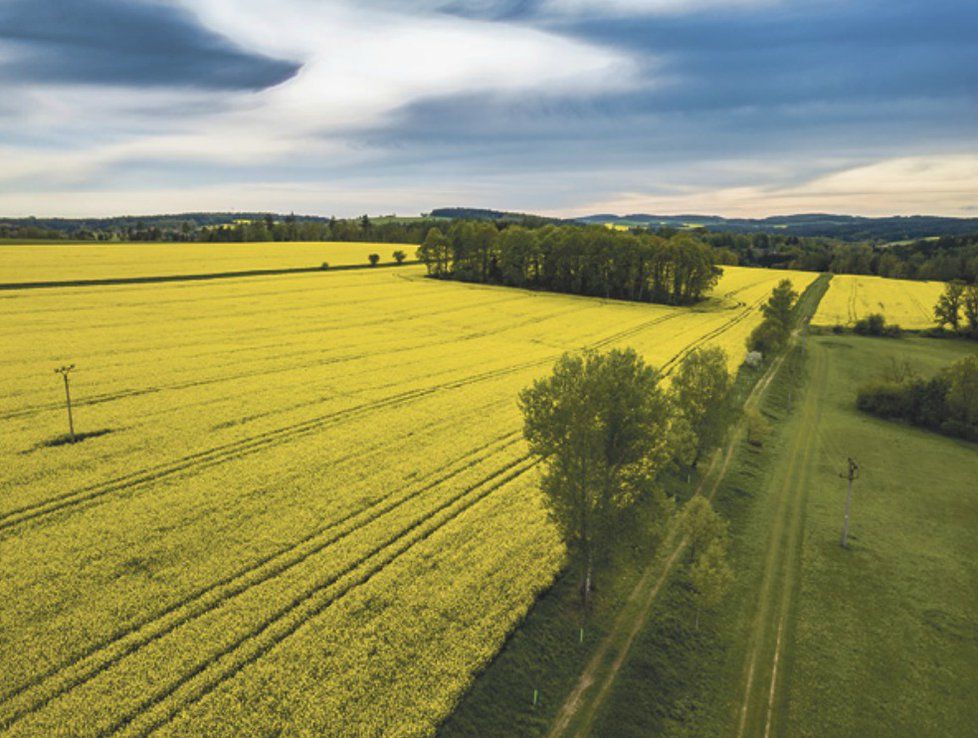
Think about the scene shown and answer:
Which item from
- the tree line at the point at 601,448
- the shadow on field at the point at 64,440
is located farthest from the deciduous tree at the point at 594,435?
the shadow on field at the point at 64,440

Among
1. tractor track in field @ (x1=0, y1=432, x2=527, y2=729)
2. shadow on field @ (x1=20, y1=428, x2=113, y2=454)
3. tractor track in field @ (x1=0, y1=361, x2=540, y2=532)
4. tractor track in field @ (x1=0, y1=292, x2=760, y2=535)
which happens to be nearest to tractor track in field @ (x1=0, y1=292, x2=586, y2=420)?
shadow on field @ (x1=20, y1=428, x2=113, y2=454)

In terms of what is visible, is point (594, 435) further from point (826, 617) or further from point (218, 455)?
point (218, 455)

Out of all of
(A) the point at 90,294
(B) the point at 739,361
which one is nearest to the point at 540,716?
(B) the point at 739,361

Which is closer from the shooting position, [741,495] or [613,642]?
[613,642]

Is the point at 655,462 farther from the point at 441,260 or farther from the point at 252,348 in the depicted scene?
the point at 441,260

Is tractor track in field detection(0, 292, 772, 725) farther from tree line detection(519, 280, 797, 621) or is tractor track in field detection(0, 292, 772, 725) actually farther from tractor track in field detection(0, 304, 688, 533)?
tree line detection(519, 280, 797, 621)

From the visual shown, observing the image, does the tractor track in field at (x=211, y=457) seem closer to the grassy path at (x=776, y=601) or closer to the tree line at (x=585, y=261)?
the grassy path at (x=776, y=601)

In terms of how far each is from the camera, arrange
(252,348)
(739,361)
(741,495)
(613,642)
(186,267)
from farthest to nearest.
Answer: (186,267), (739,361), (252,348), (741,495), (613,642)
